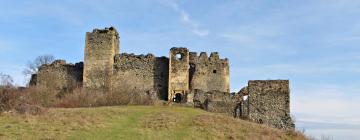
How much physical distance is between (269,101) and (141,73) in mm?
11789

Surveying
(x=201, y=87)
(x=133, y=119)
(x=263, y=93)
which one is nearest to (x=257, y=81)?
(x=263, y=93)

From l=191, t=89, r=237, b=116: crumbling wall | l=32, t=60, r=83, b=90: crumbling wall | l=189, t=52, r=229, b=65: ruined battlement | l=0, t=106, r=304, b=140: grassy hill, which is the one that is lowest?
l=0, t=106, r=304, b=140: grassy hill

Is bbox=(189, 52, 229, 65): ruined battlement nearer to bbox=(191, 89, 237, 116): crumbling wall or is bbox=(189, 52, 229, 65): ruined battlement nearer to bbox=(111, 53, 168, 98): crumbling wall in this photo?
bbox=(111, 53, 168, 98): crumbling wall

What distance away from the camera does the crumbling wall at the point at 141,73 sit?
46.8 metres

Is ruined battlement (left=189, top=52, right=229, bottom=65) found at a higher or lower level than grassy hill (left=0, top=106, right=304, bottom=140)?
higher

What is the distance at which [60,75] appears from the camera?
48406mm

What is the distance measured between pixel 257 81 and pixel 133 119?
41.7 ft

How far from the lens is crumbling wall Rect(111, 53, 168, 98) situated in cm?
4678

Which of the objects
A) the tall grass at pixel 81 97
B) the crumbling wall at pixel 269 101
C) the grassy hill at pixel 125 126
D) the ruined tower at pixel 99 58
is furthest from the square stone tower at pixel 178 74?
the grassy hill at pixel 125 126

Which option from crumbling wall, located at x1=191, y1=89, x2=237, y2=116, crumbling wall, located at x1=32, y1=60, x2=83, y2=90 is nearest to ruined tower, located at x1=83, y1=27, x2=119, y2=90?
crumbling wall, located at x1=32, y1=60, x2=83, y2=90

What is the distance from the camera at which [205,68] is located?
47.5m

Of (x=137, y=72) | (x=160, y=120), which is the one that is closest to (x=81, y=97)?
(x=137, y=72)

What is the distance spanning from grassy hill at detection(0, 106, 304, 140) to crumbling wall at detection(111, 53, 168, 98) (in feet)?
38.9

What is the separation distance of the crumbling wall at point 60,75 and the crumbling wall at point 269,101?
602 inches
